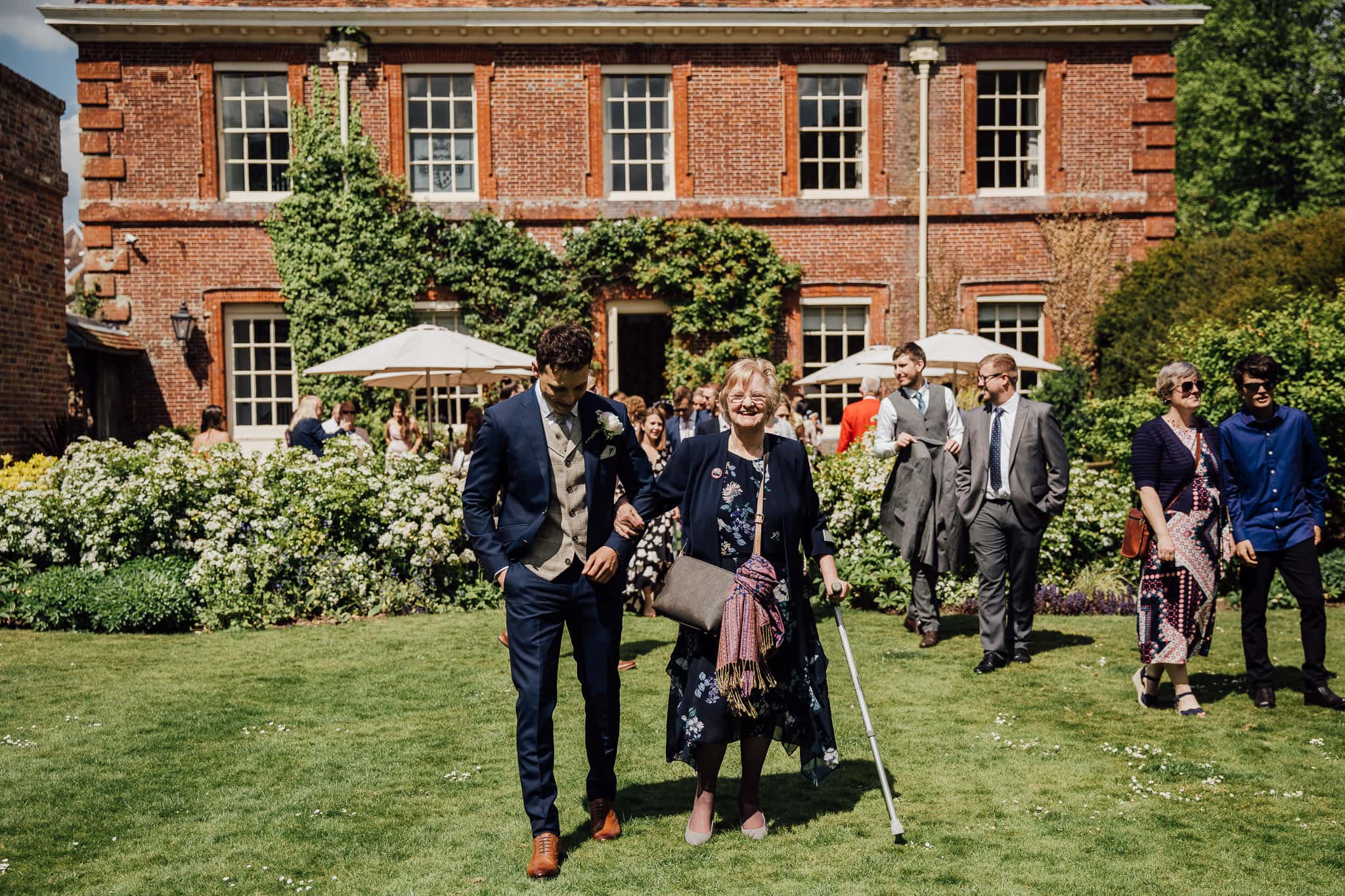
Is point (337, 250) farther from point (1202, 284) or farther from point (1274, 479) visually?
point (1274, 479)

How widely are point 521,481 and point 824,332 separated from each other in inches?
543

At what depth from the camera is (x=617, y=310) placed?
58.1 ft

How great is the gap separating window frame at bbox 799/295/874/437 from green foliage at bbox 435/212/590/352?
3465 millimetres

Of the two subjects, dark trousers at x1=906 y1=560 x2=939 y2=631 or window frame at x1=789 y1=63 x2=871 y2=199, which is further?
window frame at x1=789 y1=63 x2=871 y2=199

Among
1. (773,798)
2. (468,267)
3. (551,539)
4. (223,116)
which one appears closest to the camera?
(551,539)

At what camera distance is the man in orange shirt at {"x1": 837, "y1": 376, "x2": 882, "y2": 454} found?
1063cm

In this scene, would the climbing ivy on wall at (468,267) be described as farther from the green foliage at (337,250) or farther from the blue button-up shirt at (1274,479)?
the blue button-up shirt at (1274,479)

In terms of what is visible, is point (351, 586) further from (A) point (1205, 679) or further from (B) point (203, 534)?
(A) point (1205, 679)

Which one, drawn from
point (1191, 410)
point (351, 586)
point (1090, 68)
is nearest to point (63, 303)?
point (351, 586)

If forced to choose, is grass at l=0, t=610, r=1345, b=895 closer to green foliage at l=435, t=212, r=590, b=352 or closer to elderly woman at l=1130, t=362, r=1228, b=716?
elderly woman at l=1130, t=362, r=1228, b=716

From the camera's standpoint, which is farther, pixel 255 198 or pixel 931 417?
pixel 255 198

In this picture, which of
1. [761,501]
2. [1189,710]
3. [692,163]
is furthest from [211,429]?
[1189,710]

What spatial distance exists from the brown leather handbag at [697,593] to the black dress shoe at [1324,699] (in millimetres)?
4068

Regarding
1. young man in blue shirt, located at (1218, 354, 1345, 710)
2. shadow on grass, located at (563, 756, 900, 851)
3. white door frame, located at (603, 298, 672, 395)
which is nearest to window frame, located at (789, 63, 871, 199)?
white door frame, located at (603, 298, 672, 395)
